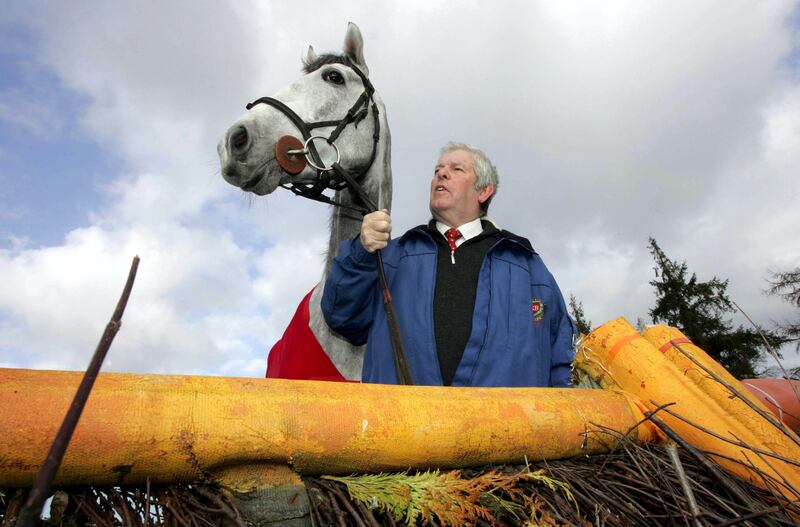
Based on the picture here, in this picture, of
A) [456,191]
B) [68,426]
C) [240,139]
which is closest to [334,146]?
[240,139]

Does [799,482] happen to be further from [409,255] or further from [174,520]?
[409,255]

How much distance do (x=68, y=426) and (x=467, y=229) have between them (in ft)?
8.89

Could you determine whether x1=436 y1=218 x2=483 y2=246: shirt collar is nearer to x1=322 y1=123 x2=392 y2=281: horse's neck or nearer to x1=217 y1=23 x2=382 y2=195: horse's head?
x1=322 y1=123 x2=392 y2=281: horse's neck

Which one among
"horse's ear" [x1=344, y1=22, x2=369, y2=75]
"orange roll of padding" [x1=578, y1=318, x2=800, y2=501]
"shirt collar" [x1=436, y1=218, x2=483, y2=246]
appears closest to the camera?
"orange roll of padding" [x1=578, y1=318, x2=800, y2=501]

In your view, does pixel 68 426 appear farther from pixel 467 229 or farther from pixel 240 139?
pixel 240 139

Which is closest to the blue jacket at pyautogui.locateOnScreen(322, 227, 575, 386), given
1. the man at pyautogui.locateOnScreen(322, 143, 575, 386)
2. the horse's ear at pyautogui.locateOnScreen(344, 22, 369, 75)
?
the man at pyautogui.locateOnScreen(322, 143, 575, 386)

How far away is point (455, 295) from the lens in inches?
106

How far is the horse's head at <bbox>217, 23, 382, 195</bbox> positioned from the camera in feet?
10.6

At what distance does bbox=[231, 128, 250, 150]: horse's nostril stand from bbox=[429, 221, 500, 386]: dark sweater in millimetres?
1222

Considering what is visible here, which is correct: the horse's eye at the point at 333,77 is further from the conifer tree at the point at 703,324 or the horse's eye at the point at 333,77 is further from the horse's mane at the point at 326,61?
the conifer tree at the point at 703,324

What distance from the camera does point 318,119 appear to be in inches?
140

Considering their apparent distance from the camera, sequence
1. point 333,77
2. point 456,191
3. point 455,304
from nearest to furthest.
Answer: point 455,304 → point 456,191 → point 333,77

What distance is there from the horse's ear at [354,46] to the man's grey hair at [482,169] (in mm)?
1105

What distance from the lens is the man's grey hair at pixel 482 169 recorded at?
330cm
